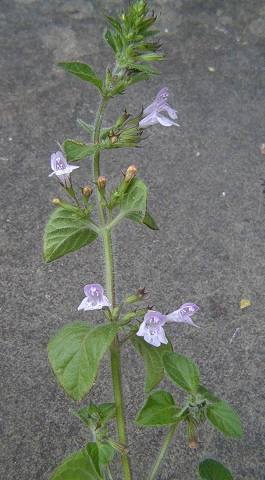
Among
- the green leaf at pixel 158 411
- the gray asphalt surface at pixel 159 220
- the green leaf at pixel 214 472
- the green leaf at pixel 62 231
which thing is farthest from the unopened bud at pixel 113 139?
the gray asphalt surface at pixel 159 220

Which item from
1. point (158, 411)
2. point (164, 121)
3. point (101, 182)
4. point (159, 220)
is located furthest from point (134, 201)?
point (159, 220)

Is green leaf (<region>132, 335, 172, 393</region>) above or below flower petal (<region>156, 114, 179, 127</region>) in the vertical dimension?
below

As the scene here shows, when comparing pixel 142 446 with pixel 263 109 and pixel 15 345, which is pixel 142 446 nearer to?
pixel 15 345

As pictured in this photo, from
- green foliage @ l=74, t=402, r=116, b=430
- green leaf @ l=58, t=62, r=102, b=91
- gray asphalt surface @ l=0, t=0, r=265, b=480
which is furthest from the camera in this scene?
gray asphalt surface @ l=0, t=0, r=265, b=480

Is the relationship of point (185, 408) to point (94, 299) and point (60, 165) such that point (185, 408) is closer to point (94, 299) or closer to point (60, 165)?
point (94, 299)

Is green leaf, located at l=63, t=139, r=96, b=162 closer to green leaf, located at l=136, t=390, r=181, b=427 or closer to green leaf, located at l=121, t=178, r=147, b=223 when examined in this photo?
green leaf, located at l=121, t=178, r=147, b=223

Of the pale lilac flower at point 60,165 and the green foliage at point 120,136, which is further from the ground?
the green foliage at point 120,136

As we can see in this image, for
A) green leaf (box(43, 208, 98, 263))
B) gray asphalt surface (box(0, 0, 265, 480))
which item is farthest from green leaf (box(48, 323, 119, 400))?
gray asphalt surface (box(0, 0, 265, 480))

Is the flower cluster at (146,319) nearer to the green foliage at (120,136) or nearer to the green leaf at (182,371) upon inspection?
the green leaf at (182,371)
